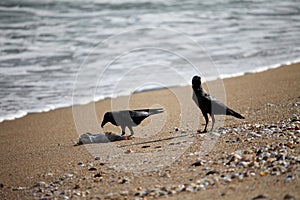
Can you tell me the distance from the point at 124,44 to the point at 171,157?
10.2 metres

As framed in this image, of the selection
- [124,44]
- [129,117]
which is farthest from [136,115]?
[124,44]

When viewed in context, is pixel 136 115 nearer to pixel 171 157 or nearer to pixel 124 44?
pixel 171 157

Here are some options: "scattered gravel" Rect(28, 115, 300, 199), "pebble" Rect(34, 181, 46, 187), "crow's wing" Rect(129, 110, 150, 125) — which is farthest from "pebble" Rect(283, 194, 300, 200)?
"crow's wing" Rect(129, 110, 150, 125)

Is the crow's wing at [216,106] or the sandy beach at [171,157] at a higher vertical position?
the crow's wing at [216,106]

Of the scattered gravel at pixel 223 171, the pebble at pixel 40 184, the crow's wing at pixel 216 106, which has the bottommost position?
the pebble at pixel 40 184

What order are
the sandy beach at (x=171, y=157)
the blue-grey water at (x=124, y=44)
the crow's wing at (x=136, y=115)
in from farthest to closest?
the blue-grey water at (x=124, y=44) → the crow's wing at (x=136, y=115) → the sandy beach at (x=171, y=157)

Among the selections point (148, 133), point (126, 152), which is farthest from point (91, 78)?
point (126, 152)

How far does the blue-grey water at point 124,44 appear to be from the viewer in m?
10.7

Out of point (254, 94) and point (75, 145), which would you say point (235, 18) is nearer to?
point (254, 94)

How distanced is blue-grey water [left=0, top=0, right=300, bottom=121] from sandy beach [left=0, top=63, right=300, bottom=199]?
6.69 feet

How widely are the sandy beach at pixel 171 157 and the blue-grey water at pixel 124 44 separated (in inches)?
80.2

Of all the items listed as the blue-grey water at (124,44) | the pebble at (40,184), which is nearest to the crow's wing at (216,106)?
the pebble at (40,184)

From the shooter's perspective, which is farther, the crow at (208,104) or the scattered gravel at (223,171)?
the crow at (208,104)

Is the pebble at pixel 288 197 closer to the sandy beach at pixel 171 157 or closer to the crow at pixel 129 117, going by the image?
the sandy beach at pixel 171 157
